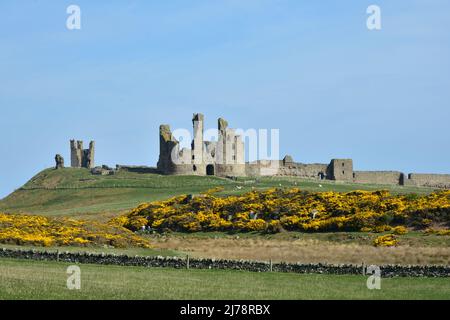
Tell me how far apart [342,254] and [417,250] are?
4.35 m

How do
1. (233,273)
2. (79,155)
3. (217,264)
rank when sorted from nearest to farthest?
(233,273) → (217,264) → (79,155)

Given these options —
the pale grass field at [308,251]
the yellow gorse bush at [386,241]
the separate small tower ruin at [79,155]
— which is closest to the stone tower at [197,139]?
the separate small tower ruin at [79,155]

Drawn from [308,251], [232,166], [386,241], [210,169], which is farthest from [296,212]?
[210,169]

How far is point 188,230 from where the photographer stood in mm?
67250

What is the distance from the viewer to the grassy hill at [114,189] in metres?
97.6

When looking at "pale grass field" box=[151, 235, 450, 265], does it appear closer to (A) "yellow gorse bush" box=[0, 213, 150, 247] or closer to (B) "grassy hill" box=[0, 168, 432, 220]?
(A) "yellow gorse bush" box=[0, 213, 150, 247]

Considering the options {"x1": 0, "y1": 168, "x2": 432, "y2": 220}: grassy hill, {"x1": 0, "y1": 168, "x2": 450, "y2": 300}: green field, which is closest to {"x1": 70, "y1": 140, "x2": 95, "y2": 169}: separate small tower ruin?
{"x1": 0, "y1": 168, "x2": 432, "y2": 220}: grassy hill

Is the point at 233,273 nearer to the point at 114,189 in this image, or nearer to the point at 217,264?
the point at 217,264

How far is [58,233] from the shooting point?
55031 millimetres

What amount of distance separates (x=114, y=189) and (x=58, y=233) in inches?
2258

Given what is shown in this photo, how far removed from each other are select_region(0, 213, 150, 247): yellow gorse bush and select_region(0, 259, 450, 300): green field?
1011 cm

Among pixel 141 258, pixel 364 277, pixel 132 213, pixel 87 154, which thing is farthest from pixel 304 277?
pixel 87 154

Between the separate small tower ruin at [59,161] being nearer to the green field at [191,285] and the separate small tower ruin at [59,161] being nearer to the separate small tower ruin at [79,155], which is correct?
the separate small tower ruin at [79,155]
